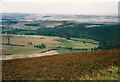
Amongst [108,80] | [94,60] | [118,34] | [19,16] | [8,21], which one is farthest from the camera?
[19,16]

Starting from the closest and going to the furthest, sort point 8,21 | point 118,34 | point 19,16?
point 118,34 < point 8,21 < point 19,16

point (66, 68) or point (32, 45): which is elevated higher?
point (66, 68)

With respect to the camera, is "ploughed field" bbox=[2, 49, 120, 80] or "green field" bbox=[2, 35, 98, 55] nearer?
"ploughed field" bbox=[2, 49, 120, 80]

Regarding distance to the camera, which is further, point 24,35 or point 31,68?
point 24,35

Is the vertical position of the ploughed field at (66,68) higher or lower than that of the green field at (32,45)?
higher

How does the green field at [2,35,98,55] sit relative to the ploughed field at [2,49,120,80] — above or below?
below

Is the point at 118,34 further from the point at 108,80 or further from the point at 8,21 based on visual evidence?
the point at 108,80

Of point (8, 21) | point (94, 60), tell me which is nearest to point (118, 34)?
point (8, 21)

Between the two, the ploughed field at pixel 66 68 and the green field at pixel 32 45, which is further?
the green field at pixel 32 45
